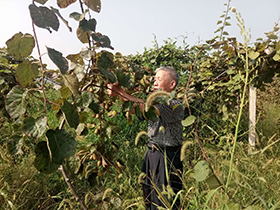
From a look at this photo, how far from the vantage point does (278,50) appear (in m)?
1.91

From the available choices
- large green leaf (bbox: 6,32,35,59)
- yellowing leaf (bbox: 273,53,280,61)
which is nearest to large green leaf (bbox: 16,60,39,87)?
large green leaf (bbox: 6,32,35,59)

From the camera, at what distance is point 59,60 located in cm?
61

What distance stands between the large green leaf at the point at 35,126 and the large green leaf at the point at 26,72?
0.11m

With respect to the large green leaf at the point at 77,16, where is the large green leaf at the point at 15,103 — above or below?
below

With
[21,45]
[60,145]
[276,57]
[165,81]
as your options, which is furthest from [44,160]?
[276,57]

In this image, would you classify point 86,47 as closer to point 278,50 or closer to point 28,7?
point 28,7

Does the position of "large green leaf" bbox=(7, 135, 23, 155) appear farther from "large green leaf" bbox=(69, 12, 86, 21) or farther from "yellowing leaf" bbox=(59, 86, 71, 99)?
"large green leaf" bbox=(69, 12, 86, 21)

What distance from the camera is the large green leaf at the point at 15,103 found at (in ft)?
2.17

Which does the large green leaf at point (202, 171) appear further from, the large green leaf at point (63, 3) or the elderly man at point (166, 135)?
the elderly man at point (166, 135)

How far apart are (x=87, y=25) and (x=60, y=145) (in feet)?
1.19

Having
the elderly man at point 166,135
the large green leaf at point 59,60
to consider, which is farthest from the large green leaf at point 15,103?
the elderly man at point 166,135

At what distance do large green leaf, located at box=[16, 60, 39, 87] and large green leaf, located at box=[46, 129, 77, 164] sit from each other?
0.16 metres

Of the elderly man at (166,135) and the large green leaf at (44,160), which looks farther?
the elderly man at (166,135)

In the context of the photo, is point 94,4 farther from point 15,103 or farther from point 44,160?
point 44,160
